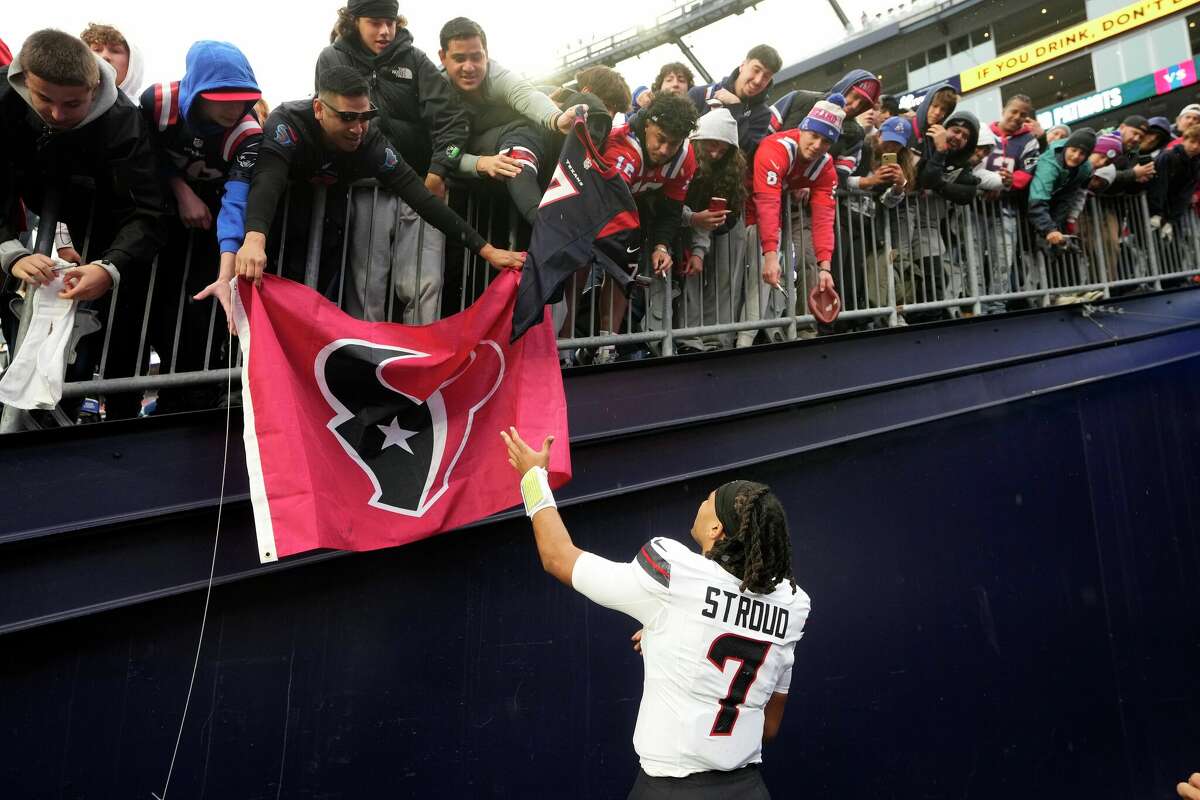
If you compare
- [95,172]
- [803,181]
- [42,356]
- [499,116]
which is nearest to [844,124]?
[803,181]

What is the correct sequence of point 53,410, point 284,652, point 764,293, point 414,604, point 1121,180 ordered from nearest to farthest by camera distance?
1. point 53,410
2. point 284,652
3. point 414,604
4. point 764,293
5. point 1121,180

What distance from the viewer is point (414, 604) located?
3.77 metres

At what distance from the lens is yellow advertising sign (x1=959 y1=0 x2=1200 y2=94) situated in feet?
73.5

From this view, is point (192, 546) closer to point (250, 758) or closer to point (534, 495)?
point (250, 758)

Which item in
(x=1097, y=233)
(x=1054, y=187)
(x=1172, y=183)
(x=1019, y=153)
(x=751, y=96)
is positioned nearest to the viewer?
(x=751, y=96)

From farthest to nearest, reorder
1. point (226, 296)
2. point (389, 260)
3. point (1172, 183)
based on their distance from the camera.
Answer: point (1172, 183)
point (389, 260)
point (226, 296)

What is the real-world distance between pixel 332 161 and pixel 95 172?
0.98 m

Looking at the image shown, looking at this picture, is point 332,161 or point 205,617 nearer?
point 205,617

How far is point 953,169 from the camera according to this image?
6785 millimetres

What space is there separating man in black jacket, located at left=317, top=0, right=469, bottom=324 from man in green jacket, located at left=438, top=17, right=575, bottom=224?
121 mm

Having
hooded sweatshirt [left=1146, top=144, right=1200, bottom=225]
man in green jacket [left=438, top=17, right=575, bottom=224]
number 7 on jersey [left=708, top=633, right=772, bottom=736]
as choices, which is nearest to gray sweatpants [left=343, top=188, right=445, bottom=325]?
man in green jacket [left=438, top=17, right=575, bottom=224]

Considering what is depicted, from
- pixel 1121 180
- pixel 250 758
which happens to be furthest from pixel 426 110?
pixel 1121 180

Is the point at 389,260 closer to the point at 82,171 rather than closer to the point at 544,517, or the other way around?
the point at 82,171

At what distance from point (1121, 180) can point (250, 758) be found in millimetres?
9488
